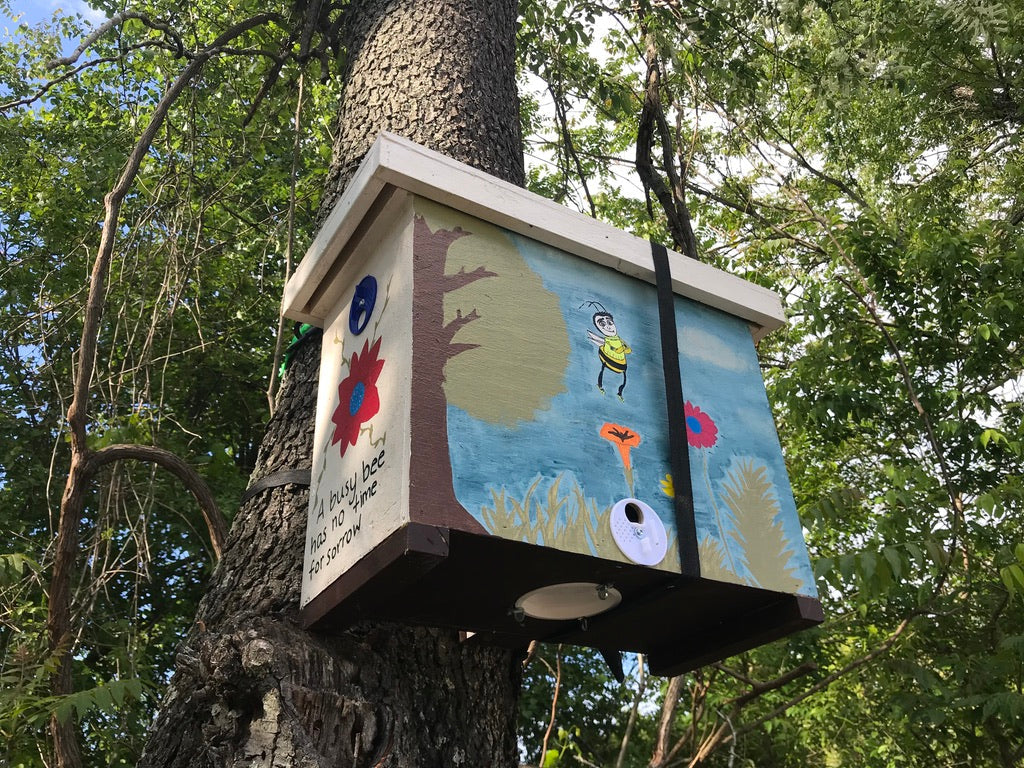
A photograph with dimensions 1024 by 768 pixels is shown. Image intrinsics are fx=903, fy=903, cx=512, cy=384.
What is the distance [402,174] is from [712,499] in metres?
0.68

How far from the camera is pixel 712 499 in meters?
1.39

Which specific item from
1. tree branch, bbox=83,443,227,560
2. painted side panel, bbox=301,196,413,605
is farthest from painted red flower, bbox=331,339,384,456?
tree branch, bbox=83,443,227,560

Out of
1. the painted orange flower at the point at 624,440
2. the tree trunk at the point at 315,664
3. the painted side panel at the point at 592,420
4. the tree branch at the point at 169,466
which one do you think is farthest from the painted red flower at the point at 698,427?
the tree branch at the point at 169,466

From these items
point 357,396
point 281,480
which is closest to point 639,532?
point 357,396

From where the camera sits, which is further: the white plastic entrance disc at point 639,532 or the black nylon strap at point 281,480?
the black nylon strap at point 281,480

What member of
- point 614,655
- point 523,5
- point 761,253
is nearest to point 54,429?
point 523,5

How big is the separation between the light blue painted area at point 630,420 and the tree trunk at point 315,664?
1.20ft

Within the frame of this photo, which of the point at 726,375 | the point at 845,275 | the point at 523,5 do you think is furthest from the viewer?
the point at 845,275

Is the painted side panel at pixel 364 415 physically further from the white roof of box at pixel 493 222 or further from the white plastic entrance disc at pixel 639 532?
the white plastic entrance disc at pixel 639 532

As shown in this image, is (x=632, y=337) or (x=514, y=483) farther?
(x=632, y=337)

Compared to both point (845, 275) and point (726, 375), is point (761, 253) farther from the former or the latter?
point (726, 375)

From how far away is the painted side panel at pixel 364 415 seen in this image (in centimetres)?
119

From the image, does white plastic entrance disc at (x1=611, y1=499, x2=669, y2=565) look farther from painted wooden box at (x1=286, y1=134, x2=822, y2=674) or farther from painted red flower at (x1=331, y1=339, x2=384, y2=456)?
painted red flower at (x1=331, y1=339, x2=384, y2=456)

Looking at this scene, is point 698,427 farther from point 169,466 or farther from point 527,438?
point 169,466
